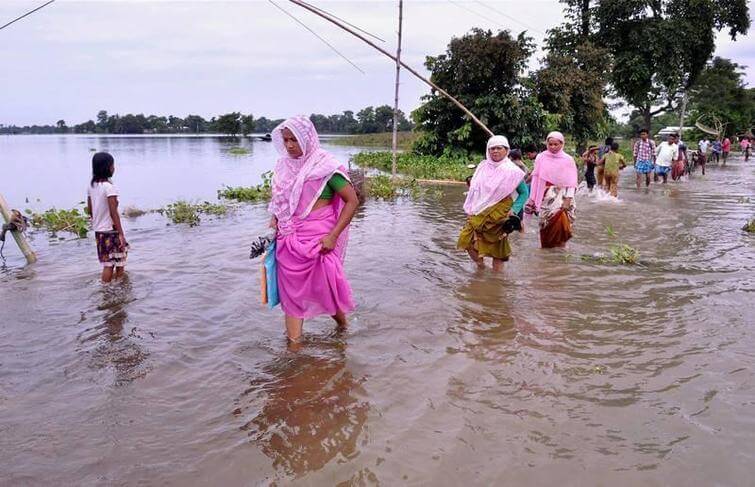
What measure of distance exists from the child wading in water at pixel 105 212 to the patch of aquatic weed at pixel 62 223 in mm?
3077

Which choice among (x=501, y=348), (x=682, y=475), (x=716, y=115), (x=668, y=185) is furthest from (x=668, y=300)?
(x=716, y=115)

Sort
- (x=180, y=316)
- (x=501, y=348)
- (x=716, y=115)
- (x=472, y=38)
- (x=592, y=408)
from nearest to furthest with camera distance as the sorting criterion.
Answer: (x=592, y=408), (x=501, y=348), (x=180, y=316), (x=472, y=38), (x=716, y=115)

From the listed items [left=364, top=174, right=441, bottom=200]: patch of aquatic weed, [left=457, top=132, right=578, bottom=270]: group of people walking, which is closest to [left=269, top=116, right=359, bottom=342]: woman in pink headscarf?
[left=457, top=132, right=578, bottom=270]: group of people walking

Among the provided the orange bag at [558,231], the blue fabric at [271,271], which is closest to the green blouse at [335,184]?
the blue fabric at [271,271]

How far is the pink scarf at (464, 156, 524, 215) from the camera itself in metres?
5.33

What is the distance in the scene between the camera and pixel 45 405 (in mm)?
3068

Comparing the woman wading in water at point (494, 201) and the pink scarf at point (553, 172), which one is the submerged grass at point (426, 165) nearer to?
the pink scarf at point (553, 172)

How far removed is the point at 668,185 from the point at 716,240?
30.3 feet

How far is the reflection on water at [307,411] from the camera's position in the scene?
8.52 feet

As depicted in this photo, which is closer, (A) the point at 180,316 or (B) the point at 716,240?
(A) the point at 180,316

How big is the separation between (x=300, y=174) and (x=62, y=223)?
6.66 meters

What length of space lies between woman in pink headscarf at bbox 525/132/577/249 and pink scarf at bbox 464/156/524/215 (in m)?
1.26

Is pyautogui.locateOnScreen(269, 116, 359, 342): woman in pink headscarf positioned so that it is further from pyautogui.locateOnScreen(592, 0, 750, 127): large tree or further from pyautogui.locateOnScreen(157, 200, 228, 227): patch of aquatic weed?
pyautogui.locateOnScreen(592, 0, 750, 127): large tree

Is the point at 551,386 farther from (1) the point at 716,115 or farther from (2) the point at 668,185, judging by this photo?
(1) the point at 716,115
